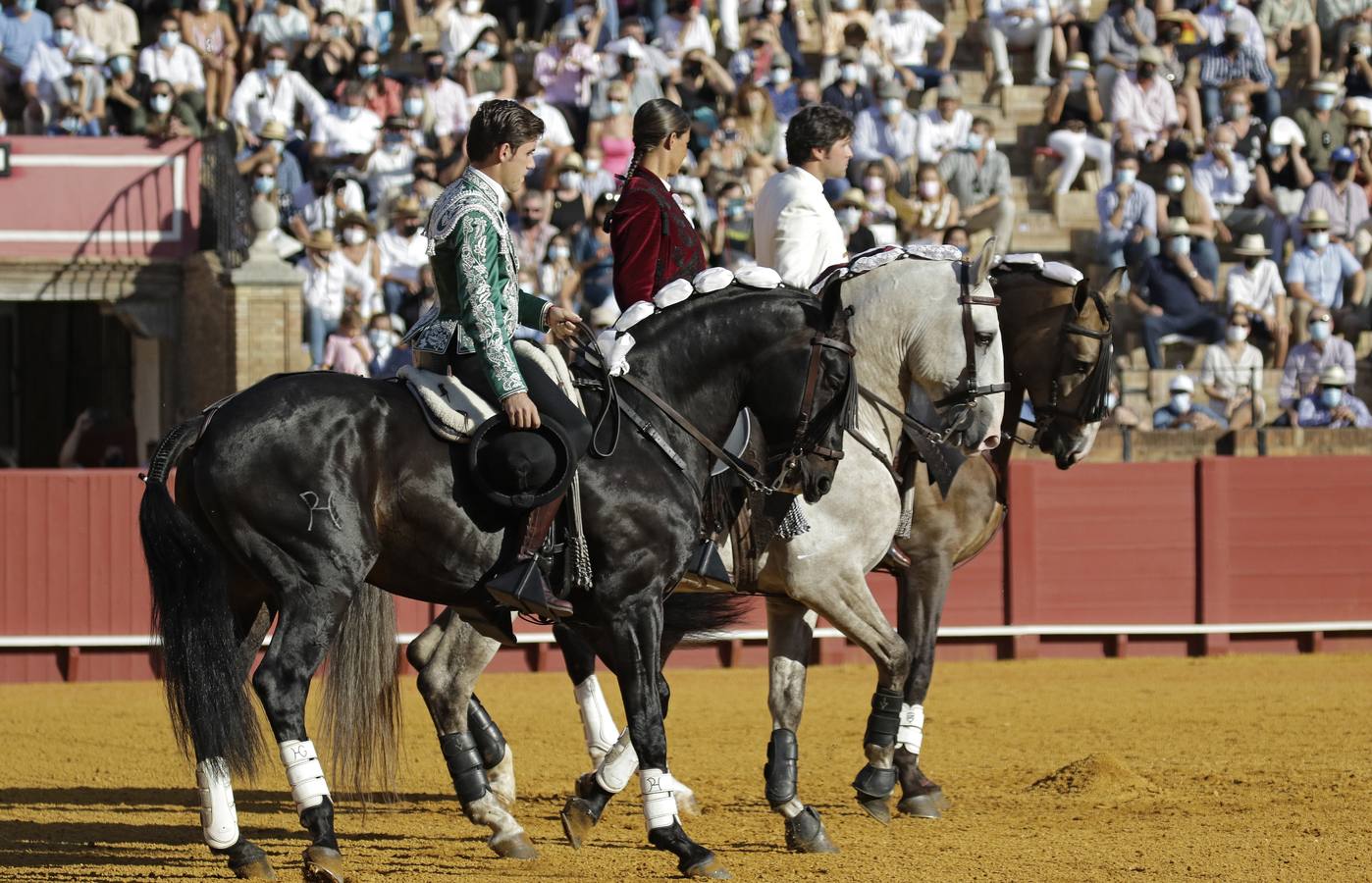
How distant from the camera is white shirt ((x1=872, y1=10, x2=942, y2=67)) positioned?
719 inches

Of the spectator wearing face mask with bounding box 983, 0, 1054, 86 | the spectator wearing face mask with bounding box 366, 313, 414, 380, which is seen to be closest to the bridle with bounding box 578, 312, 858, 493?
the spectator wearing face mask with bounding box 366, 313, 414, 380

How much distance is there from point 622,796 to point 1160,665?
5.94m

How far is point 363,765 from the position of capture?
6.62 meters

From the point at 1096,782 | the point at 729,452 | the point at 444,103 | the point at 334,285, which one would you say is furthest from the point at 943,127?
the point at 729,452

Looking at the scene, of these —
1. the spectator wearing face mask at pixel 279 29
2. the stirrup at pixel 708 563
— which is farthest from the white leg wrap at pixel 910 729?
the spectator wearing face mask at pixel 279 29

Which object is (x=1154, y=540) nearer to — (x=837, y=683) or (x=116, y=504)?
(x=837, y=683)

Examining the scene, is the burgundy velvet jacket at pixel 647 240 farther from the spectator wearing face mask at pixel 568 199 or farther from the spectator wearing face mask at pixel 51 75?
the spectator wearing face mask at pixel 51 75

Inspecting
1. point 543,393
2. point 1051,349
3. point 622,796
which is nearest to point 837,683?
point 622,796

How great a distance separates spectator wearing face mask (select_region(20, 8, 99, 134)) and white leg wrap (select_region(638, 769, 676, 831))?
11881 millimetres

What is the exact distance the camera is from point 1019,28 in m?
18.8

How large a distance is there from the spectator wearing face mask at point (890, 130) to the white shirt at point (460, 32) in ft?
10.9

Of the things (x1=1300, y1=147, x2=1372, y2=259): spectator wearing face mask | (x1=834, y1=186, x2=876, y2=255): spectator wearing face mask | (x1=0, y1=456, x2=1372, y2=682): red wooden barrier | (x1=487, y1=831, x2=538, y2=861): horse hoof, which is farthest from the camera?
(x1=1300, y1=147, x2=1372, y2=259): spectator wearing face mask

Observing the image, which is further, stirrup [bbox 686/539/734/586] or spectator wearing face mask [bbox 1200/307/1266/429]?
spectator wearing face mask [bbox 1200/307/1266/429]

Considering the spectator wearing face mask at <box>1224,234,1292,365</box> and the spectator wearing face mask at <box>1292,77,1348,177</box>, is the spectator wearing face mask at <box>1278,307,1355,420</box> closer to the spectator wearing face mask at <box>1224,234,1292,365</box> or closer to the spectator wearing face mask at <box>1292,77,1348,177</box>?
the spectator wearing face mask at <box>1224,234,1292,365</box>
